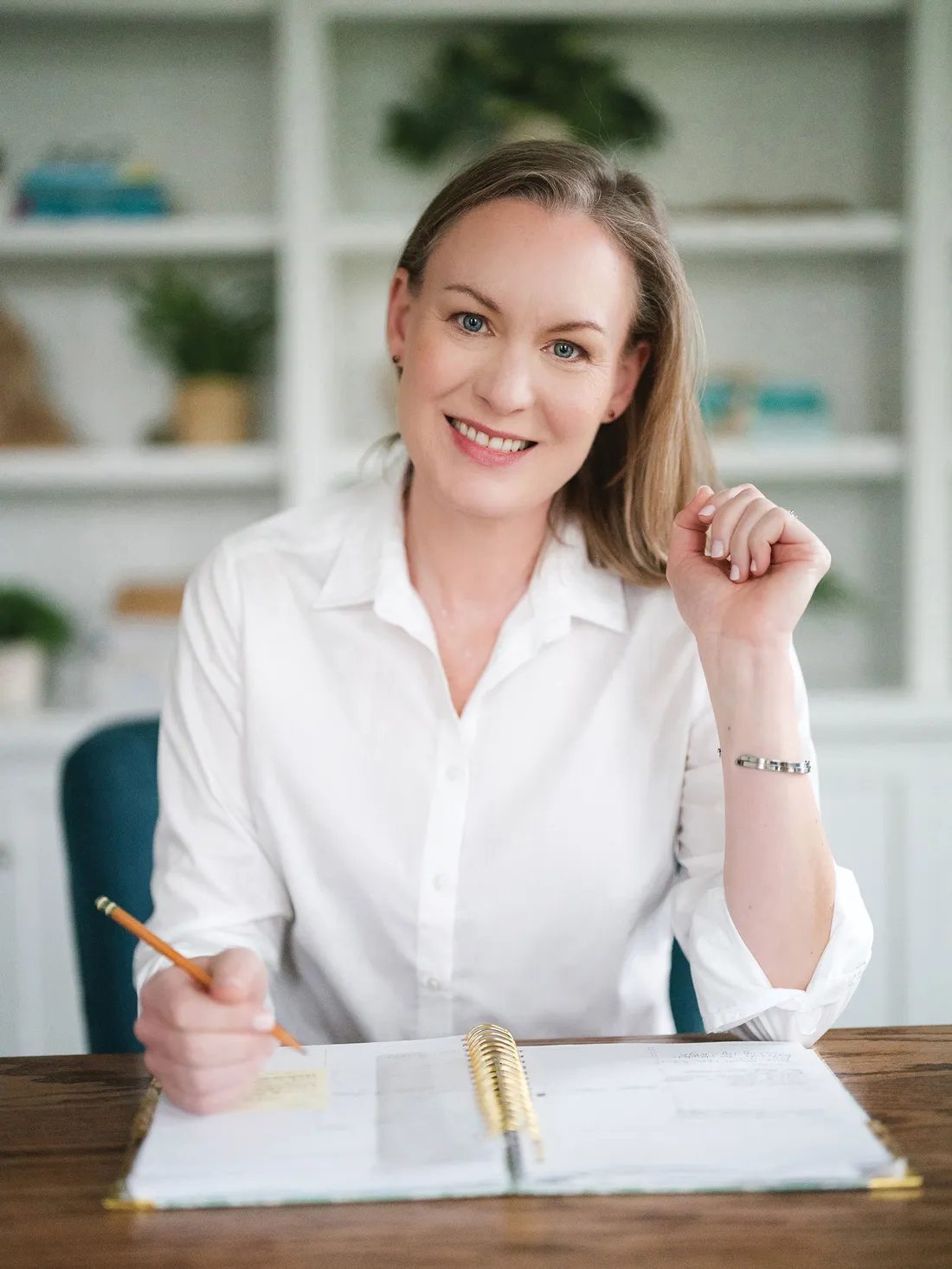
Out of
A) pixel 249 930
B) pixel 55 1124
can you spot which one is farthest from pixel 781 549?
pixel 55 1124

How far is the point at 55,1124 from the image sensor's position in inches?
34.9

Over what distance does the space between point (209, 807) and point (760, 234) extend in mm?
1968

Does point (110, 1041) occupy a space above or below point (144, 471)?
below

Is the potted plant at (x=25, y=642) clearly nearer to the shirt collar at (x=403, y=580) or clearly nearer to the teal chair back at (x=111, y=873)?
the teal chair back at (x=111, y=873)

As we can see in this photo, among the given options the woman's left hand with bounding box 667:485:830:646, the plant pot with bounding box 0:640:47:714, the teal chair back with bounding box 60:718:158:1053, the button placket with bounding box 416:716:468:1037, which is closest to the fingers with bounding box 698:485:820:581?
the woman's left hand with bounding box 667:485:830:646

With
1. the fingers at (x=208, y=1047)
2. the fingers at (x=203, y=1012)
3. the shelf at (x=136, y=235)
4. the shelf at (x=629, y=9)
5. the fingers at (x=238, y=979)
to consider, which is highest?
the shelf at (x=629, y=9)

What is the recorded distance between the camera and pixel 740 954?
1.12m

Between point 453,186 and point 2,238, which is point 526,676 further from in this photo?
point 2,238

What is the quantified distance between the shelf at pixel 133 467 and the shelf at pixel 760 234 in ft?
1.63

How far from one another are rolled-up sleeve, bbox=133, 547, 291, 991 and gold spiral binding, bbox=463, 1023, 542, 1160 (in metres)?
0.36

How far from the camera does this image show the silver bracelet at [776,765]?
1.14m

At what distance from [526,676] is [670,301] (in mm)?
455

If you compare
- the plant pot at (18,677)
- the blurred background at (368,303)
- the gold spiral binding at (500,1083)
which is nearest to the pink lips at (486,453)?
the gold spiral binding at (500,1083)

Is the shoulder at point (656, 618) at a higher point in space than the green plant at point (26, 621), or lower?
higher
